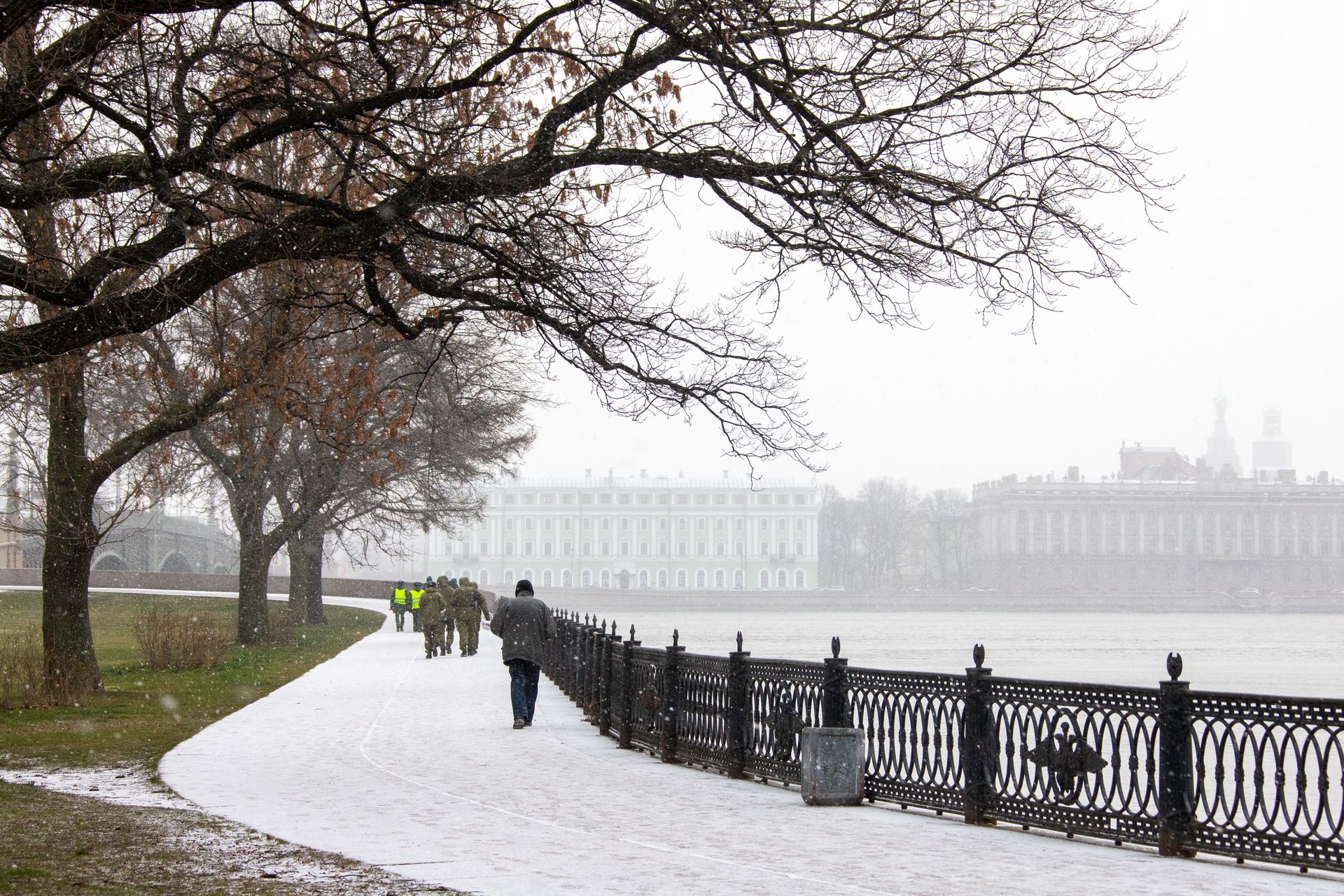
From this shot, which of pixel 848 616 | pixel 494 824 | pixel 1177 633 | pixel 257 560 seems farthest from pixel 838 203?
pixel 848 616

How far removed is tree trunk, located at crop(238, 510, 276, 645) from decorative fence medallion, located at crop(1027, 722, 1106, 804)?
27394mm

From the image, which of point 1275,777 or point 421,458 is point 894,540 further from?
point 1275,777

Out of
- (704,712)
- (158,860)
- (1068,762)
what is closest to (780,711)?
(704,712)

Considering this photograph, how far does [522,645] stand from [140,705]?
5.90 metres

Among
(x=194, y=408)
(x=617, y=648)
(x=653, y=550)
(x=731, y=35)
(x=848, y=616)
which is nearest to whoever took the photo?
(x=731, y=35)

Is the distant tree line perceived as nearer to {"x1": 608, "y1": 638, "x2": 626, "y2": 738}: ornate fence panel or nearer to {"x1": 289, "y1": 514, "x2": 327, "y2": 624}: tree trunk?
{"x1": 289, "y1": 514, "x2": 327, "y2": 624}: tree trunk

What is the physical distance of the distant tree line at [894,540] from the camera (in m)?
146

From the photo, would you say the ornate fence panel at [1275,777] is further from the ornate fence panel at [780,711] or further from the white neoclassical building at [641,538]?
the white neoclassical building at [641,538]

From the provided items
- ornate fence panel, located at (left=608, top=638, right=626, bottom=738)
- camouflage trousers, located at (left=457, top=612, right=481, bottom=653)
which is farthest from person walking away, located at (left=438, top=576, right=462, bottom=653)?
ornate fence panel, located at (left=608, top=638, right=626, bottom=738)

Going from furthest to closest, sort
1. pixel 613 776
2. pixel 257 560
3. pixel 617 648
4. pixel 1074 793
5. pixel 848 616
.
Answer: pixel 848 616
pixel 257 560
pixel 617 648
pixel 613 776
pixel 1074 793

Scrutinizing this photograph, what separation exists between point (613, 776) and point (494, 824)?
2983mm

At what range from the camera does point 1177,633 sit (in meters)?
81.2

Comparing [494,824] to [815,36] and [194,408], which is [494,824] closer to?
[815,36]

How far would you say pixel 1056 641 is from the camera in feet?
217
